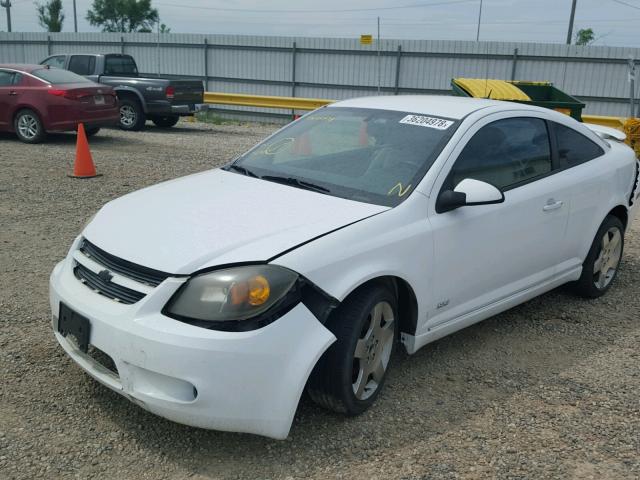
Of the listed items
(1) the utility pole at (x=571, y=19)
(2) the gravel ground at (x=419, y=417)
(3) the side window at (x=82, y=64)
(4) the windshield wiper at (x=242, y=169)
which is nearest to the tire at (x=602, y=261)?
(2) the gravel ground at (x=419, y=417)

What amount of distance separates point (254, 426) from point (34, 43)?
85.0 feet

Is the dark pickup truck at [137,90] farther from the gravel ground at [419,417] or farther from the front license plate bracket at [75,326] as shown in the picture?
the front license plate bracket at [75,326]

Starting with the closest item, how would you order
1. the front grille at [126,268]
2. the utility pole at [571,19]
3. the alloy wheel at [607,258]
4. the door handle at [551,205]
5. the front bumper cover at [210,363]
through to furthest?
the front bumper cover at [210,363], the front grille at [126,268], the door handle at [551,205], the alloy wheel at [607,258], the utility pole at [571,19]

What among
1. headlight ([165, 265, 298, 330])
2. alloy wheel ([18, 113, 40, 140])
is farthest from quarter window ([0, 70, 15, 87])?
headlight ([165, 265, 298, 330])

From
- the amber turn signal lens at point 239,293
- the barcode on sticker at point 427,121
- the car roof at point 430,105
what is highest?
the car roof at point 430,105

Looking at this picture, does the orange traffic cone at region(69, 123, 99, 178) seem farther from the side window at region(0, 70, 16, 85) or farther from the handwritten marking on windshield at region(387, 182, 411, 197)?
the handwritten marking on windshield at region(387, 182, 411, 197)

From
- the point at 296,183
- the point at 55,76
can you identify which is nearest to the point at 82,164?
the point at 55,76

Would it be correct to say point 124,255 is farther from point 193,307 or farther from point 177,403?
point 177,403

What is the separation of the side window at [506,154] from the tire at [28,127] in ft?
33.8

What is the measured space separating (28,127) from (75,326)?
418 inches

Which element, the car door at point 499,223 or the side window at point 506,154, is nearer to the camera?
the car door at point 499,223

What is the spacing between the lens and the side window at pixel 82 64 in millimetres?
16109

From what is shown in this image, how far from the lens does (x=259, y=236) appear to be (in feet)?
10.4

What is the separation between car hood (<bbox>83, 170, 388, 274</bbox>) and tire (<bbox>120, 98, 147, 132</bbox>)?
12275 millimetres
